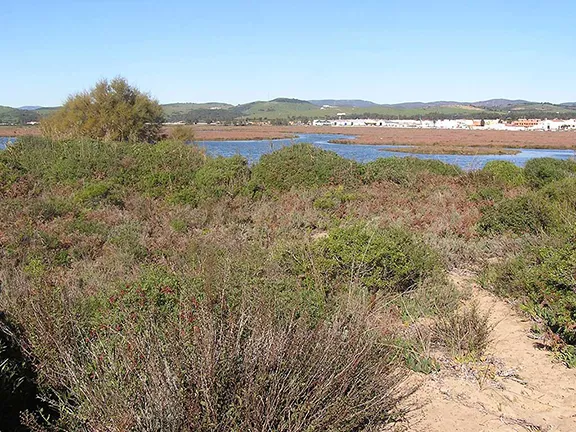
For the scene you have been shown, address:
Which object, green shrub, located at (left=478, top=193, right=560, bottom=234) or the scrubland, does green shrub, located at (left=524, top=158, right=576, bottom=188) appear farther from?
green shrub, located at (left=478, top=193, right=560, bottom=234)

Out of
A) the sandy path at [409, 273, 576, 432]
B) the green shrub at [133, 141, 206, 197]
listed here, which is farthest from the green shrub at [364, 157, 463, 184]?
the sandy path at [409, 273, 576, 432]

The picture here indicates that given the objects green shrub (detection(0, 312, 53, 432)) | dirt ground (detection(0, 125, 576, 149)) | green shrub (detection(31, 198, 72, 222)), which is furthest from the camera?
dirt ground (detection(0, 125, 576, 149))

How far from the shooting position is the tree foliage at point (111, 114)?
84.3 ft

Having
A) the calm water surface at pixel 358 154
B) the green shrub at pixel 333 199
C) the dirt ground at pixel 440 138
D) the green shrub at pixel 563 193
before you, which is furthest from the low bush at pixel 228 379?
the dirt ground at pixel 440 138

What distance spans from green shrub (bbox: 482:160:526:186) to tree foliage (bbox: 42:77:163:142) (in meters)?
17.1

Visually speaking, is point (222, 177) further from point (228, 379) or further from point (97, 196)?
point (228, 379)

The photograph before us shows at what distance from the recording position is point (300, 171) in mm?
15383

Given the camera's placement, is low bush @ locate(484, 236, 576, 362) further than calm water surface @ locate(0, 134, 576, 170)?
No

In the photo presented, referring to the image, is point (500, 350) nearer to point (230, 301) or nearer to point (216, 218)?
point (230, 301)

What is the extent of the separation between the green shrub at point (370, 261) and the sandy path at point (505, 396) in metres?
1.49

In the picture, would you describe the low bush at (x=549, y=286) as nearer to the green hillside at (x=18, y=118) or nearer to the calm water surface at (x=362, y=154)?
the calm water surface at (x=362, y=154)

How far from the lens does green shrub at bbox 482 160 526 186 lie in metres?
14.8

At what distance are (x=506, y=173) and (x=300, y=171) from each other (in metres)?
6.30

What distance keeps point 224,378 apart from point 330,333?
89 cm
